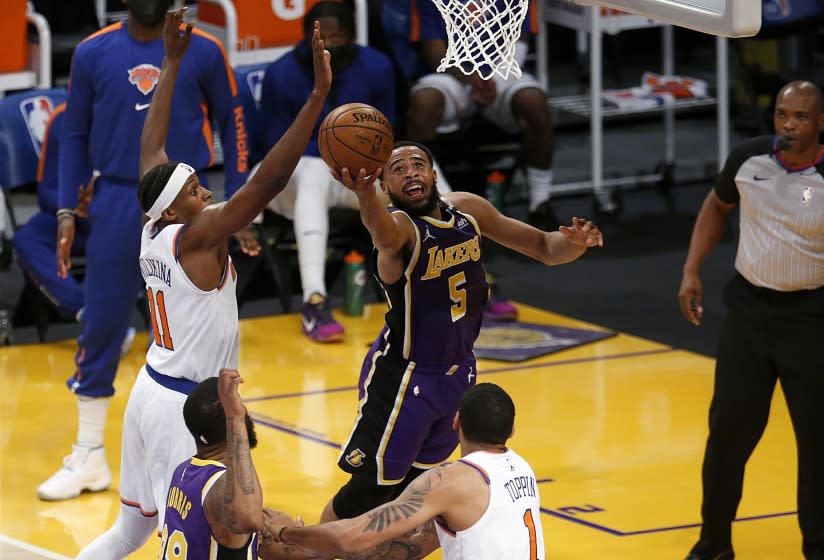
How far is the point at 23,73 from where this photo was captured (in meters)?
11.8

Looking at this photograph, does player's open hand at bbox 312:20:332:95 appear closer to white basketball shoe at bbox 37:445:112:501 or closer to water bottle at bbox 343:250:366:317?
white basketball shoe at bbox 37:445:112:501

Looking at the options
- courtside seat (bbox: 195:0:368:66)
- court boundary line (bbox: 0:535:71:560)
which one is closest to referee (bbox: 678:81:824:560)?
court boundary line (bbox: 0:535:71:560)

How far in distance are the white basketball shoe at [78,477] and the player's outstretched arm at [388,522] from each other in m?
2.96

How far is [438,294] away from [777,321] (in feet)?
4.55

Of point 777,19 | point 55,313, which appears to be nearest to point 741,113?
point 777,19

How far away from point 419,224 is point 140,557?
1.97 meters

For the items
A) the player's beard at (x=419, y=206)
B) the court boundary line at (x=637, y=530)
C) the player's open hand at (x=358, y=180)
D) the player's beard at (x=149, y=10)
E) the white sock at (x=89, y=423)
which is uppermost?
the player's beard at (x=149, y=10)

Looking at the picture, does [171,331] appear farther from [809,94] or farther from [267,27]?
[267,27]

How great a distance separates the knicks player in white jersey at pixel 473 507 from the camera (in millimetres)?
5035

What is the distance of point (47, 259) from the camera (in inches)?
411

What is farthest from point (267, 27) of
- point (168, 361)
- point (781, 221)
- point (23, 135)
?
point (168, 361)

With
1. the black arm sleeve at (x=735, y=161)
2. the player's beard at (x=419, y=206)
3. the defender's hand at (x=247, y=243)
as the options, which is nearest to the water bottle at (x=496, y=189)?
the defender's hand at (x=247, y=243)

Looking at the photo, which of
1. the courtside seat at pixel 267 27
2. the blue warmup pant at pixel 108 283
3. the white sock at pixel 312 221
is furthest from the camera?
the courtside seat at pixel 267 27

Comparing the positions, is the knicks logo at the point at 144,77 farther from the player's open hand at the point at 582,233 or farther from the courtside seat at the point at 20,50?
the courtside seat at the point at 20,50
